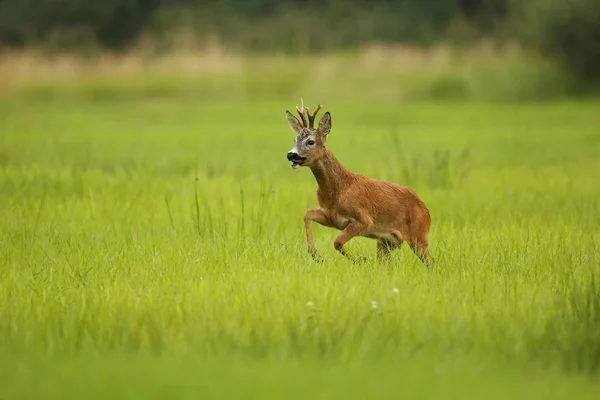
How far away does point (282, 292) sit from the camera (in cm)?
666

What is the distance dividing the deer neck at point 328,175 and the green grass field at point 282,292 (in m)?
0.50

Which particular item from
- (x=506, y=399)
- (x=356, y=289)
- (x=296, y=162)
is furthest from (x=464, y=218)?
(x=506, y=399)

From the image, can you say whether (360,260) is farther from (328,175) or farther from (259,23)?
(259,23)

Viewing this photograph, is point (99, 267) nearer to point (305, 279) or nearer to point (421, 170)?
point (305, 279)

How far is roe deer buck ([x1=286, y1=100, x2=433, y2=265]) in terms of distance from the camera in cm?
773

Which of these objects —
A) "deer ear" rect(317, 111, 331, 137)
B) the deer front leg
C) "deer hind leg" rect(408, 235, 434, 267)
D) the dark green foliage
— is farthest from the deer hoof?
the dark green foliage

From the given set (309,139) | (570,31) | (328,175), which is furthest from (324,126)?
(570,31)

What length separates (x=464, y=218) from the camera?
34.3ft

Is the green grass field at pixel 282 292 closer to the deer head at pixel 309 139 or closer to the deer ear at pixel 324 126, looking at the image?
the deer head at pixel 309 139

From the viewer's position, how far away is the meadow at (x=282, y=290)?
509 centimetres

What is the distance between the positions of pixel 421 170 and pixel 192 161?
3.59m

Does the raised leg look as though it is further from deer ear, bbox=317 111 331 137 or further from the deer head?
deer ear, bbox=317 111 331 137

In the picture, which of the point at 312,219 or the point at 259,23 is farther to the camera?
the point at 259,23

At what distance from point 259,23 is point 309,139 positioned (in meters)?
42.7
